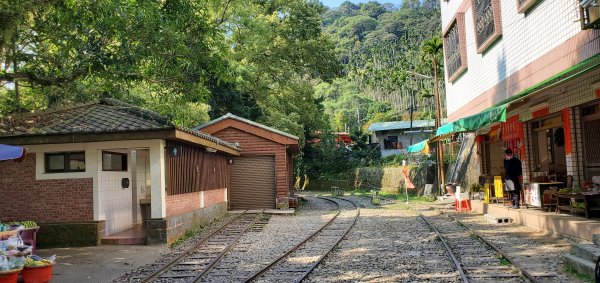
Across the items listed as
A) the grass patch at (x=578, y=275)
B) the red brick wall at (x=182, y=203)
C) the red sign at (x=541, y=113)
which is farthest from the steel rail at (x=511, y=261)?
the red brick wall at (x=182, y=203)

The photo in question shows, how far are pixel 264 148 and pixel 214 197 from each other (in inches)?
167

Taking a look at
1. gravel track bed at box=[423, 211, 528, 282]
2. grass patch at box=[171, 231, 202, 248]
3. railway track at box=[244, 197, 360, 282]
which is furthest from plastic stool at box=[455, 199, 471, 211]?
grass patch at box=[171, 231, 202, 248]

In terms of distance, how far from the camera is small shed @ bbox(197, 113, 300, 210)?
21.4 m

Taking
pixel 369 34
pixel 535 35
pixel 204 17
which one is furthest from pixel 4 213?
pixel 369 34

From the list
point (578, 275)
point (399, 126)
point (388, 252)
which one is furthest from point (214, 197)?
point (399, 126)

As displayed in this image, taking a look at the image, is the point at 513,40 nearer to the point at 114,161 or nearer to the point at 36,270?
the point at 114,161

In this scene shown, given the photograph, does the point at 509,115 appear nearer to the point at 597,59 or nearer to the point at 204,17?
the point at 597,59

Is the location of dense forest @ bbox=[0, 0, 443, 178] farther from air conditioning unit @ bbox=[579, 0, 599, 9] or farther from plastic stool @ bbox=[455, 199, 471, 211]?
plastic stool @ bbox=[455, 199, 471, 211]

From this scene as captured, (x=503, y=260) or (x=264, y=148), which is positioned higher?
(x=264, y=148)

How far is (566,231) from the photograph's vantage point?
32.4 ft

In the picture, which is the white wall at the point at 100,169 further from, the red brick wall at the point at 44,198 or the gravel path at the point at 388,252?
the gravel path at the point at 388,252

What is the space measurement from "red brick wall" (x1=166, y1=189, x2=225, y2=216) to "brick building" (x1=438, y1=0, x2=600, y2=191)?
7479 millimetres

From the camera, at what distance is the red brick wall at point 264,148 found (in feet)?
70.1

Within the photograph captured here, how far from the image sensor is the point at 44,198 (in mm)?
11430
